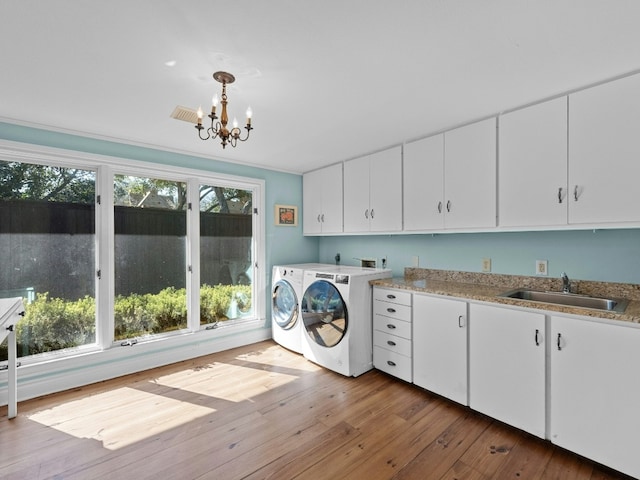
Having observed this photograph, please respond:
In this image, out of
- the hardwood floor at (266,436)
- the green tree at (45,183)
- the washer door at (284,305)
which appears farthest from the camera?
the washer door at (284,305)

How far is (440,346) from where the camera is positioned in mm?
2434

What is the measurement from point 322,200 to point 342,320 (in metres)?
1.67

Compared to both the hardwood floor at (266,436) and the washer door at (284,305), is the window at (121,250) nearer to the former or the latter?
the washer door at (284,305)

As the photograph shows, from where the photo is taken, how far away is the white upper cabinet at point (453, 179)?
2.39 metres

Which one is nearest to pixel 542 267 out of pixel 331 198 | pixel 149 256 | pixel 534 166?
pixel 534 166

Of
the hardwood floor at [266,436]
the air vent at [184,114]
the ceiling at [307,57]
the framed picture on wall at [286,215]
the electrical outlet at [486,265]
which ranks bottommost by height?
the hardwood floor at [266,436]

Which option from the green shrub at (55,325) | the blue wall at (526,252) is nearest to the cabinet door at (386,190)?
the blue wall at (526,252)

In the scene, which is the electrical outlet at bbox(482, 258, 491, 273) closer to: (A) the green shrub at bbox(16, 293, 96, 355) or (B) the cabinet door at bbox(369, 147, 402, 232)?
(B) the cabinet door at bbox(369, 147, 402, 232)

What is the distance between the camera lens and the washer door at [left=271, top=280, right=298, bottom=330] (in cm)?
351

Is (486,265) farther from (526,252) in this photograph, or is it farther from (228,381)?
(228,381)

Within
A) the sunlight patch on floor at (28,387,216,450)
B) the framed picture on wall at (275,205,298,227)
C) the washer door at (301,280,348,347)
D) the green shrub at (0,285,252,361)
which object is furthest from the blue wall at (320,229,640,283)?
the sunlight patch on floor at (28,387,216,450)

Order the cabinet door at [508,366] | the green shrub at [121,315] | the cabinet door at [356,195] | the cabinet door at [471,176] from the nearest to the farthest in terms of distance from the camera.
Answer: the cabinet door at [508,366] < the cabinet door at [471,176] < the green shrub at [121,315] < the cabinet door at [356,195]

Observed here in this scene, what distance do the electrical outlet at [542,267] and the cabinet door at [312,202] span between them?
7.73ft

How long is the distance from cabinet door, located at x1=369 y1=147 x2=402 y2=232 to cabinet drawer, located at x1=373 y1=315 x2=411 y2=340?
→ 885 mm
